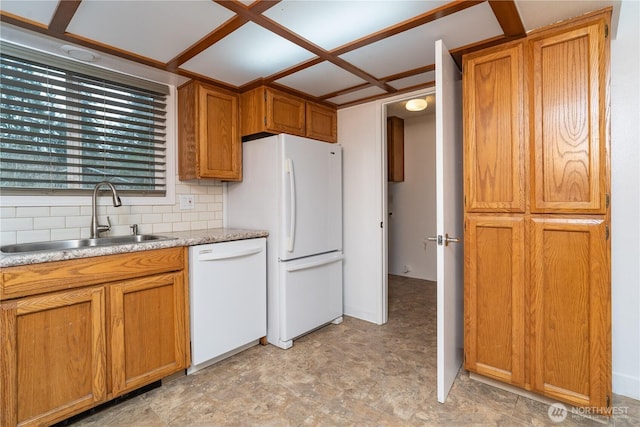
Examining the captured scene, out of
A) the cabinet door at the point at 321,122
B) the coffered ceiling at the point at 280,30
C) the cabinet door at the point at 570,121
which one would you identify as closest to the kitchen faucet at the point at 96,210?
the coffered ceiling at the point at 280,30

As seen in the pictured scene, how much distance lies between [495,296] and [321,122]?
6.65 feet

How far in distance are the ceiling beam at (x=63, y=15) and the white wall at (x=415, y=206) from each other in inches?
155

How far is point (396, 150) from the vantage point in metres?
4.42

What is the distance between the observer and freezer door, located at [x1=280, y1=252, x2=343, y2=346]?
2480 millimetres

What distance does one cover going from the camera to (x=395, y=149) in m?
4.40

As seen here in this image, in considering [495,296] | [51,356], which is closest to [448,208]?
[495,296]

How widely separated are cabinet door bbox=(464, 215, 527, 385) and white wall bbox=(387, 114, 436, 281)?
2585 mm

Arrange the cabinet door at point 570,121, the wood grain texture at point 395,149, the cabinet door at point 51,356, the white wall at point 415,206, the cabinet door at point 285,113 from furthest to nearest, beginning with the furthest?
the white wall at point 415,206
the wood grain texture at point 395,149
the cabinet door at point 285,113
the cabinet door at point 570,121
the cabinet door at point 51,356

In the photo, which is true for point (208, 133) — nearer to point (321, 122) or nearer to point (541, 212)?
point (321, 122)

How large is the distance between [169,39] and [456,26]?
1584 mm

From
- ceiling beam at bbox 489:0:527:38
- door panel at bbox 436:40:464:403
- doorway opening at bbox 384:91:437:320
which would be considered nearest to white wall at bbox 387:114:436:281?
doorway opening at bbox 384:91:437:320

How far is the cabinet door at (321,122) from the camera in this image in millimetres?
2855

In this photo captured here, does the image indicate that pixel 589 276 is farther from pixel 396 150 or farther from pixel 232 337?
Answer: pixel 396 150

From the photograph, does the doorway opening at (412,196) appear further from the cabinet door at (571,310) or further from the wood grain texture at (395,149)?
the cabinet door at (571,310)
